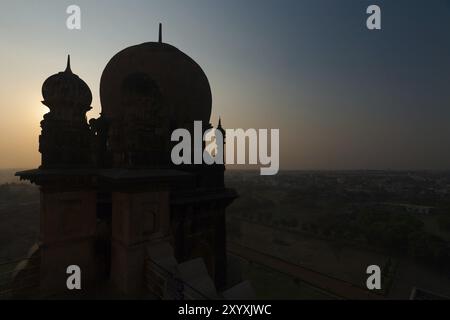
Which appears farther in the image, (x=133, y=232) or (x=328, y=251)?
(x=328, y=251)

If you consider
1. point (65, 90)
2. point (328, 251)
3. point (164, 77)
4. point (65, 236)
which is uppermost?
point (164, 77)

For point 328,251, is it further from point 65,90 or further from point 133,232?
point 65,90

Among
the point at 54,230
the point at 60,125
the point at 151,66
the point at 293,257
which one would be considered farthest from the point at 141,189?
the point at 293,257

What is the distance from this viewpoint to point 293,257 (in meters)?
37.0

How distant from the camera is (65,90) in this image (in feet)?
18.9

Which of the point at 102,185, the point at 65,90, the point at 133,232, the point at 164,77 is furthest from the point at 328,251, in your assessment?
the point at 65,90

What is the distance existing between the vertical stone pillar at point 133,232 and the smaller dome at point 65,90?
7.93ft

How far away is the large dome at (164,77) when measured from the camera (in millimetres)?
9938

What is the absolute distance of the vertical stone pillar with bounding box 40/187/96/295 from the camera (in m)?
5.16

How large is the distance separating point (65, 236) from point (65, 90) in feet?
10.4
